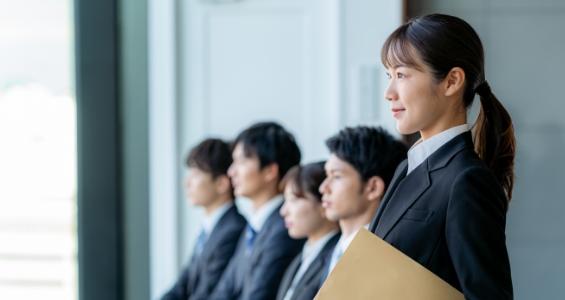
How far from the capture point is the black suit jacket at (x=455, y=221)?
958mm

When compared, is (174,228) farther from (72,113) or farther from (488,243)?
(488,243)

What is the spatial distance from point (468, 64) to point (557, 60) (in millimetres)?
2224

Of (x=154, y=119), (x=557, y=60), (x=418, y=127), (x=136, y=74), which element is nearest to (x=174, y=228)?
(x=154, y=119)

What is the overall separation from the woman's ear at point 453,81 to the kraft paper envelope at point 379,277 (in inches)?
10.6

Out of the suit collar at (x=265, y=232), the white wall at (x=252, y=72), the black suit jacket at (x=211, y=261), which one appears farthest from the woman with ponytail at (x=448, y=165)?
the white wall at (x=252, y=72)

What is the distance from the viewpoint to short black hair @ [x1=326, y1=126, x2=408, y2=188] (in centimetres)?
184

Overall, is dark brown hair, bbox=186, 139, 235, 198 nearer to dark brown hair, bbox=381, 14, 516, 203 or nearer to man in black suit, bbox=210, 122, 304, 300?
man in black suit, bbox=210, 122, 304, 300

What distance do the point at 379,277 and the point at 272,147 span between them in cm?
179

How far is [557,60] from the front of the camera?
10.0 ft

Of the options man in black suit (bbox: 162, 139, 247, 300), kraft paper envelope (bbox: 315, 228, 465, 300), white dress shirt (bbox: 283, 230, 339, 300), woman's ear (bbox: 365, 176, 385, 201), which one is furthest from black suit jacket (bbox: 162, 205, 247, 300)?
kraft paper envelope (bbox: 315, 228, 465, 300)

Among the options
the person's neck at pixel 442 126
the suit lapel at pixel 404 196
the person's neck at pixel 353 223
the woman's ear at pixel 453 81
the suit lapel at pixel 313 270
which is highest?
the woman's ear at pixel 453 81

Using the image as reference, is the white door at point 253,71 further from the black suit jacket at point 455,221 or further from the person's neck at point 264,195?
the black suit jacket at point 455,221

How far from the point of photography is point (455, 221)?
0.98 meters

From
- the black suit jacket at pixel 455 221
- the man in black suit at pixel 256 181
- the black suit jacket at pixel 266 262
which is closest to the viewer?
the black suit jacket at pixel 455 221
